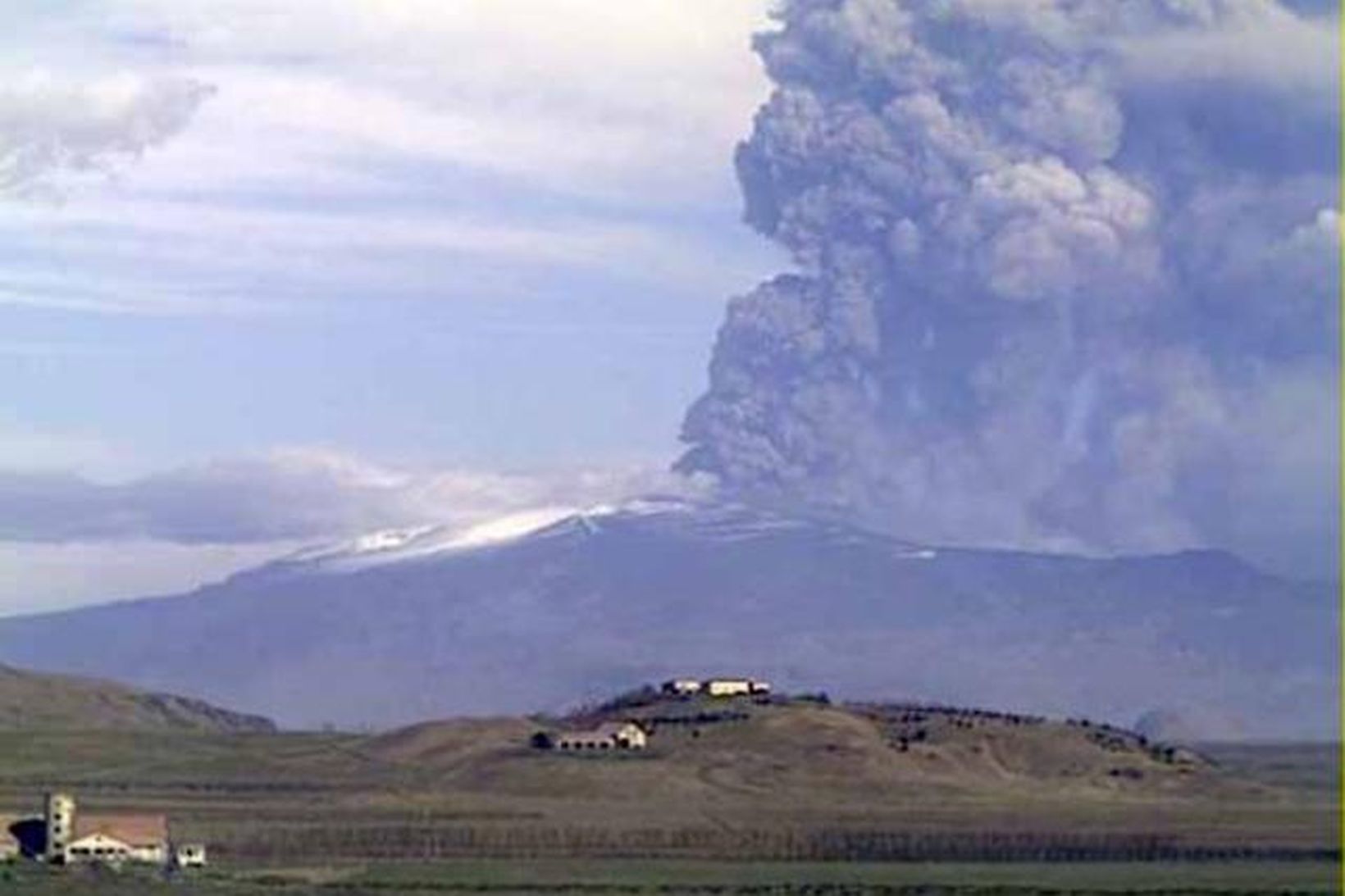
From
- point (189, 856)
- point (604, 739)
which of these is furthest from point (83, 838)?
point (604, 739)

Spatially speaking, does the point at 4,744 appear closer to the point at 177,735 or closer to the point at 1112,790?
the point at 177,735

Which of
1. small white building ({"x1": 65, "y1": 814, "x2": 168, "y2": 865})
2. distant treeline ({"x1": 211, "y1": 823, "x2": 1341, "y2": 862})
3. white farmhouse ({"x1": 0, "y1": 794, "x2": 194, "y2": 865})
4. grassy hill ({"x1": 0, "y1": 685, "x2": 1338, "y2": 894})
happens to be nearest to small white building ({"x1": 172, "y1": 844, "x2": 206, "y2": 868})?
white farmhouse ({"x1": 0, "y1": 794, "x2": 194, "y2": 865})

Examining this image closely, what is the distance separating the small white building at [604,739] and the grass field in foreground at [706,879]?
35192 mm

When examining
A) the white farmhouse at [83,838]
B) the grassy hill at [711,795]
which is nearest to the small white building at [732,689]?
the grassy hill at [711,795]

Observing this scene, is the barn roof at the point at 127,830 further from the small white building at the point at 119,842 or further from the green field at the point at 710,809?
the green field at the point at 710,809

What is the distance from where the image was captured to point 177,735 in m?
161

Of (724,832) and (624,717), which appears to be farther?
(624,717)

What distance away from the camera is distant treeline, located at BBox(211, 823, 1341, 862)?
345 ft

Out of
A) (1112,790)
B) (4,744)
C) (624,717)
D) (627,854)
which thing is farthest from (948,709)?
(627,854)

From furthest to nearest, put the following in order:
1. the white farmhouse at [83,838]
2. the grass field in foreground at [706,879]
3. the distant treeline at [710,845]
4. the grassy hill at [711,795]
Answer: the distant treeline at [710,845] < the grassy hill at [711,795] < the white farmhouse at [83,838] < the grass field in foreground at [706,879]

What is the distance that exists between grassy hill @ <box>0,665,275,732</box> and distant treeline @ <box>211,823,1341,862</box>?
52650mm

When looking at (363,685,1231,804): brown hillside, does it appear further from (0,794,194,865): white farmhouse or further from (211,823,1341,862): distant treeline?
(0,794,194,865): white farmhouse

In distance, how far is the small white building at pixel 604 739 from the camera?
13962cm

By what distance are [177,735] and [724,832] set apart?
50.4 metres
